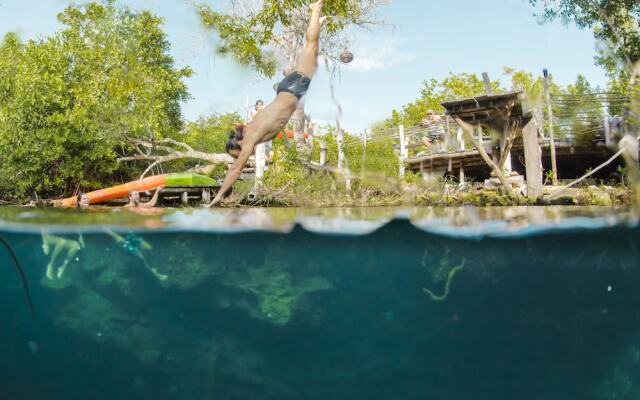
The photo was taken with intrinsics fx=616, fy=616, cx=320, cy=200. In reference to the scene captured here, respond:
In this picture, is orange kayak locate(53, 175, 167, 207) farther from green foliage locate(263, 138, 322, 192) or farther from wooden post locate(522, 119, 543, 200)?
wooden post locate(522, 119, 543, 200)

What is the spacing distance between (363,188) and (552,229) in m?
6.82

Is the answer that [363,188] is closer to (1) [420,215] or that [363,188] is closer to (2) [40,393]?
(1) [420,215]

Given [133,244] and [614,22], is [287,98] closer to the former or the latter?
A: [133,244]

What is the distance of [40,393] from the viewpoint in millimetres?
11820

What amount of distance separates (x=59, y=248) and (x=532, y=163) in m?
11.4

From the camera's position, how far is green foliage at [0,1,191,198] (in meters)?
18.0

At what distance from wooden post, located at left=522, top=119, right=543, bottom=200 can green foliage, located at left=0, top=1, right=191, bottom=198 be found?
11.5 m

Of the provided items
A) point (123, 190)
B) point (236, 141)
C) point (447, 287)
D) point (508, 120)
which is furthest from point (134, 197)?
Answer: point (508, 120)

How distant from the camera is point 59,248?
11.1m

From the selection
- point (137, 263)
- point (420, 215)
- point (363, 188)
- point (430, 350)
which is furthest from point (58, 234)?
point (363, 188)

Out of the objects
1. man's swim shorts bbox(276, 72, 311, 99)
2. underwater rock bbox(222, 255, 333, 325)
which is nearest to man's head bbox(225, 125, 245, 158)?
man's swim shorts bbox(276, 72, 311, 99)

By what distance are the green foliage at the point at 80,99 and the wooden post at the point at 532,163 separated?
37.9 feet

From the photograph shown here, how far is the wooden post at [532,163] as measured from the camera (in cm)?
1548

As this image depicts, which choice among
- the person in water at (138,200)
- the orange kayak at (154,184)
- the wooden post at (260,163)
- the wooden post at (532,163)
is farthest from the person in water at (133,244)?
the wooden post at (532,163)
